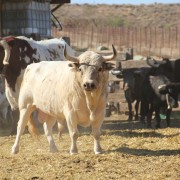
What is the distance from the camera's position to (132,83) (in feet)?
71.0

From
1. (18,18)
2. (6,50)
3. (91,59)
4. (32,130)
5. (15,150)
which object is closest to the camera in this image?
(91,59)

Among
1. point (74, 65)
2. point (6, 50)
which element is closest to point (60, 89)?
point (74, 65)

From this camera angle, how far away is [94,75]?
39.0 ft

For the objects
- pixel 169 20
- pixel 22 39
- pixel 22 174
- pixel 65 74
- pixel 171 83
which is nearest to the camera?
pixel 22 174

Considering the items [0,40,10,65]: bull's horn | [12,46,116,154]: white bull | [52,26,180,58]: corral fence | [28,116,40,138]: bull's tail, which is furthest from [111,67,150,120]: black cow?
[52,26,180,58]: corral fence

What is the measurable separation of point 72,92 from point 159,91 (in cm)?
652

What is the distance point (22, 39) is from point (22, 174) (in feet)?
23.5

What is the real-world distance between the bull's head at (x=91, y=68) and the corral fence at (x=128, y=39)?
3675 centimetres

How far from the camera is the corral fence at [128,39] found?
5051 cm

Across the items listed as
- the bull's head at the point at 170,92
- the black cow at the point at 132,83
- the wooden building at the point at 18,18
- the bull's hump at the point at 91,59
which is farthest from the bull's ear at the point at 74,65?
the wooden building at the point at 18,18

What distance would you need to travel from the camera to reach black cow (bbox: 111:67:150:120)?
20.9 m

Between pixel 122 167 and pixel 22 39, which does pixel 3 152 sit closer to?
pixel 122 167

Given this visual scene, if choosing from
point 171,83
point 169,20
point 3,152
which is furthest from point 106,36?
point 3,152

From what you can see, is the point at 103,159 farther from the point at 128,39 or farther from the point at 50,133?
the point at 128,39
